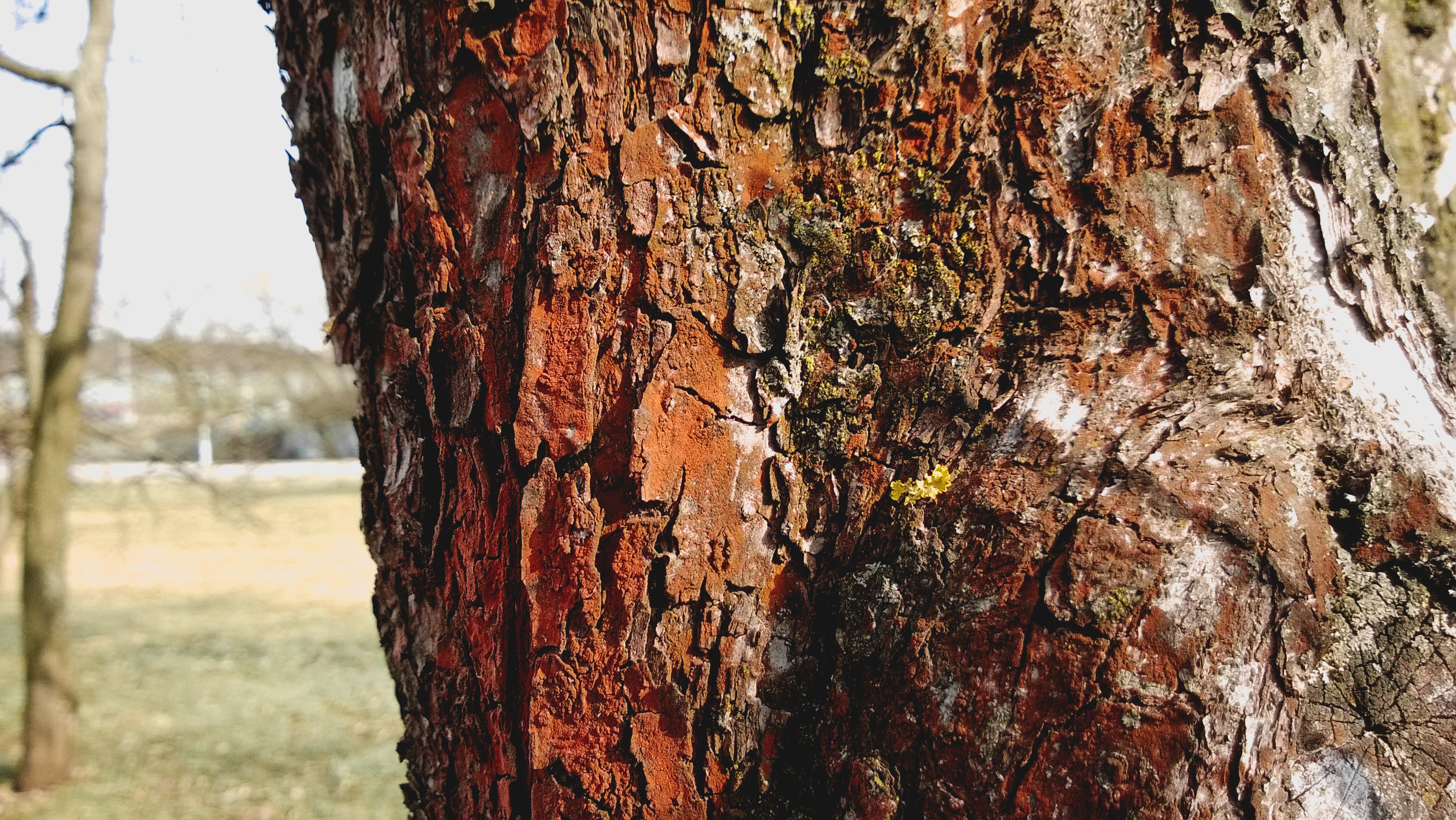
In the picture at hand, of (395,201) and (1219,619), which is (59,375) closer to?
(395,201)

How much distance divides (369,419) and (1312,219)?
1.13 m

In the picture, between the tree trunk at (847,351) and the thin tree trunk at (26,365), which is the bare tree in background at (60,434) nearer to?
the thin tree trunk at (26,365)

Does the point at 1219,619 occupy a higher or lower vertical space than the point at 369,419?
lower

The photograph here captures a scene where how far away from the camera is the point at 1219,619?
3.00ft

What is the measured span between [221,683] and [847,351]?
9024 mm

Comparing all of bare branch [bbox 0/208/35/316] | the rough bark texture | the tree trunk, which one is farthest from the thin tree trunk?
the rough bark texture

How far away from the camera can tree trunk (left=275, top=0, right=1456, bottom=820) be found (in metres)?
0.99

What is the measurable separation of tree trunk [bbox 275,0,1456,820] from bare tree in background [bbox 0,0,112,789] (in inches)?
235

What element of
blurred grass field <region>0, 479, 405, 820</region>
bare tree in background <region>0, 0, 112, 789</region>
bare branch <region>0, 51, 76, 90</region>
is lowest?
blurred grass field <region>0, 479, 405, 820</region>

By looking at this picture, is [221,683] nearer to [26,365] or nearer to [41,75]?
[26,365]

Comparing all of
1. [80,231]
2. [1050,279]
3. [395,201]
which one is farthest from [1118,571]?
[80,231]

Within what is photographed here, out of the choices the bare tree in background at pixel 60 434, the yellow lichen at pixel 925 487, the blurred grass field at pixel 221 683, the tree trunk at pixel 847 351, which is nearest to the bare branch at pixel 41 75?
the bare tree in background at pixel 60 434

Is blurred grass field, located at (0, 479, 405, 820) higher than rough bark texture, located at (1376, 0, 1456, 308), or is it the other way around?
rough bark texture, located at (1376, 0, 1456, 308)

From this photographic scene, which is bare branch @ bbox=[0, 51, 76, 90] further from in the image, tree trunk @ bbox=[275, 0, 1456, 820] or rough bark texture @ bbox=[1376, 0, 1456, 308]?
rough bark texture @ bbox=[1376, 0, 1456, 308]
